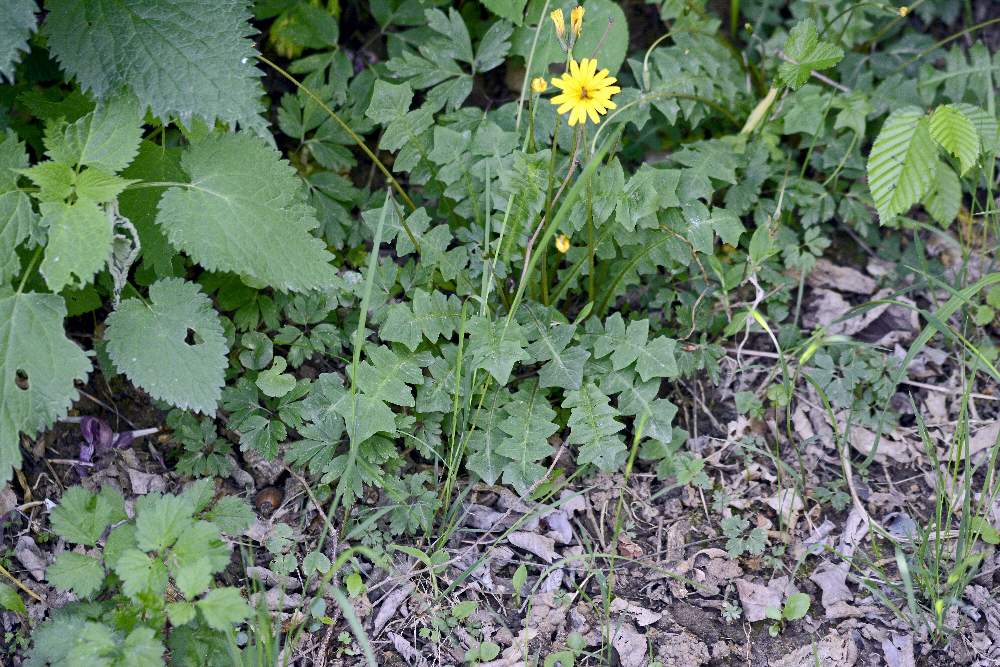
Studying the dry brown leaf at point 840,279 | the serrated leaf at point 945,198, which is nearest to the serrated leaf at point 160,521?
the dry brown leaf at point 840,279

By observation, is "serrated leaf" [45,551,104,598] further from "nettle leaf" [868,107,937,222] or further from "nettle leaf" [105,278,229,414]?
"nettle leaf" [868,107,937,222]

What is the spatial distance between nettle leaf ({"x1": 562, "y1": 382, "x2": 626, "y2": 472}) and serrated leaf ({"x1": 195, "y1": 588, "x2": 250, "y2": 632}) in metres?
0.95

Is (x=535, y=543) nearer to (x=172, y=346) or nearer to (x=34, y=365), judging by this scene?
(x=172, y=346)

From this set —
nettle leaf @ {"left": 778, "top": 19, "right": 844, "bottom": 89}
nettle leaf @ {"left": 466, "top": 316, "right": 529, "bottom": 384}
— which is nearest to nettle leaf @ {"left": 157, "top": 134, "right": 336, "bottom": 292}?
nettle leaf @ {"left": 466, "top": 316, "right": 529, "bottom": 384}

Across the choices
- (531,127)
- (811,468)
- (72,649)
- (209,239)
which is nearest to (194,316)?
(209,239)

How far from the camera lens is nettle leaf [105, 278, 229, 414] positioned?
2152 millimetres

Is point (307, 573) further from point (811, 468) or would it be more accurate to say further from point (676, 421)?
point (811, 468)

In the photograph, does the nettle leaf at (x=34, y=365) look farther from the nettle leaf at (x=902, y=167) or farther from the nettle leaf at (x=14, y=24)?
the nettle leaf at (x=902, y=167)

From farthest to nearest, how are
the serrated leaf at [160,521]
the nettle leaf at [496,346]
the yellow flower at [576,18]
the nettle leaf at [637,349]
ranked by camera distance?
the nettle leaf at [637,349] → the nettle leaf at [496,346] → the yellow flower at [576,18] → the serrated leaf at [160,521]

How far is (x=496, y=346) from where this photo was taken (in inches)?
93.9

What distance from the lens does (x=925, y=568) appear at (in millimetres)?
2250

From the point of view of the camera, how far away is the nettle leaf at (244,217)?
7.32 ft

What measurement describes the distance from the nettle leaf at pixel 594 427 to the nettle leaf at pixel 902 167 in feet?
3.39

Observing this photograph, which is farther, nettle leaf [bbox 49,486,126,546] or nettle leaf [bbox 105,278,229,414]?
nettle leaf [bbox 105,278,229,414]
